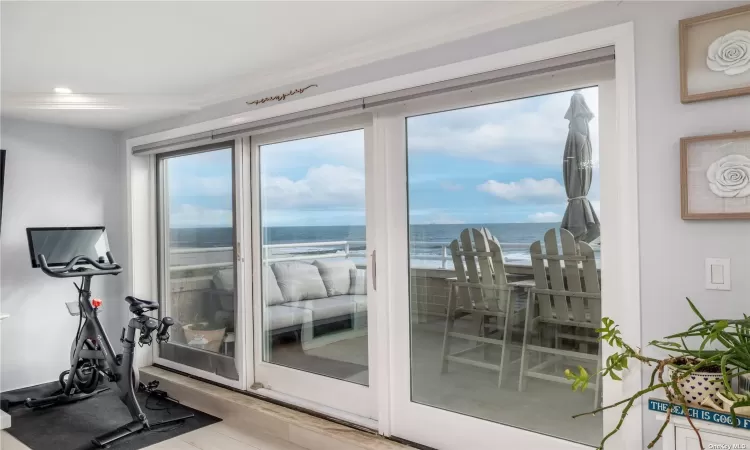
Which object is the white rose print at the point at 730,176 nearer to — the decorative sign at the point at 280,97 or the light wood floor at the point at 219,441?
the decorative sign at the point at 280,97

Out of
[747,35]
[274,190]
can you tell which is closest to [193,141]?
[274,190]

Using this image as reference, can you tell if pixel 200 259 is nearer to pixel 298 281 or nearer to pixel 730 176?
pixel 298 281

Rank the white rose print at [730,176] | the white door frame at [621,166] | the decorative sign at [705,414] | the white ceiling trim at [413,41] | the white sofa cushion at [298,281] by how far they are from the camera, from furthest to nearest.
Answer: the white sofa cushion at [298,281] < the white ceiling trim at [413,41] < the white door frame at [621,166] < the white rose print at [730,176] < the decorative sign at [705,414]

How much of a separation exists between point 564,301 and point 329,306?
62.5 inches

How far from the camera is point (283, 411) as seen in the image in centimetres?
344

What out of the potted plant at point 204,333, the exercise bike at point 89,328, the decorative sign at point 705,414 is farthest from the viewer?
the potted plant at point 204,333

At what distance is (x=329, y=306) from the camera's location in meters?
3.48

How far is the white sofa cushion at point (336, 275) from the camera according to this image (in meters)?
3.34

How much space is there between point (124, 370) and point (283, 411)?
1.09 m

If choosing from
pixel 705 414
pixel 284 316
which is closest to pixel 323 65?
pixel 284 316

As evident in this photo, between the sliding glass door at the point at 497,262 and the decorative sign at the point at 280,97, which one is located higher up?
the decorative sign at the point at 280,97

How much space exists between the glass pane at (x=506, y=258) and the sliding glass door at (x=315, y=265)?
43 cm

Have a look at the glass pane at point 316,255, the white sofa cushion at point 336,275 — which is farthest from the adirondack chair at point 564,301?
the white sofa cushion at point 336,275

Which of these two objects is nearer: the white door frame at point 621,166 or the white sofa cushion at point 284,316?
the white door frame at point 621,166
